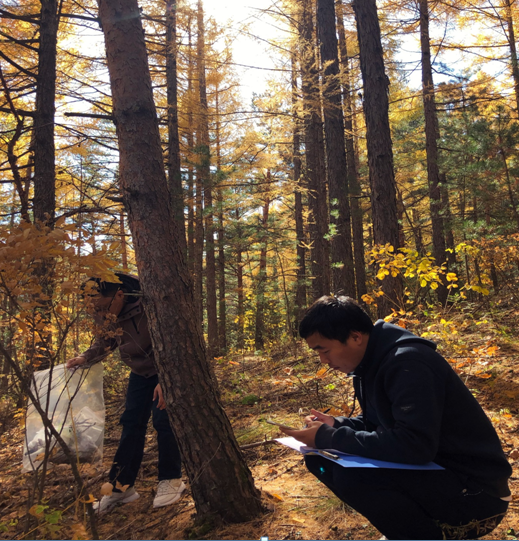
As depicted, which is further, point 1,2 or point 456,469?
point 1,2

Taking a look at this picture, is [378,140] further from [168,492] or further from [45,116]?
[168,492]

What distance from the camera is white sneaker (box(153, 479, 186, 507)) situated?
2.80 m

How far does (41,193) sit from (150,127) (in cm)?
394

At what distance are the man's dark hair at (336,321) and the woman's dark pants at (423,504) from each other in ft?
1.96

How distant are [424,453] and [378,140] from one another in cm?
490

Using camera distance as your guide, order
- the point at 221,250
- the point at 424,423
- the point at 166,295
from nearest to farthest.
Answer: the point at 424,423, the point at 166,295, the point at 221,250

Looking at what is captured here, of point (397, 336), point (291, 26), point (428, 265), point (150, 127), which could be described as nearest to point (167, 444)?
point (397, 336)

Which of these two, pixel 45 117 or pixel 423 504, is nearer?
pixel 423 504

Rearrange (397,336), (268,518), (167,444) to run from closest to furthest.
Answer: (397,336)
(268,518)
(167,444)

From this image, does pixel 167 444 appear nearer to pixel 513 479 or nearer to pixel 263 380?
pixel 513 479

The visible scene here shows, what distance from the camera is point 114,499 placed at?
286cm

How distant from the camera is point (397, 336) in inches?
71.7

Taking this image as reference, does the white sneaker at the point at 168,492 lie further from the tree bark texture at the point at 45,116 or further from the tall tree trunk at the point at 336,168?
the tall tree trunk at the point at 336,168

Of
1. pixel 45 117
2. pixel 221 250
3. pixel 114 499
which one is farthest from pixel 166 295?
pixel 221 250
